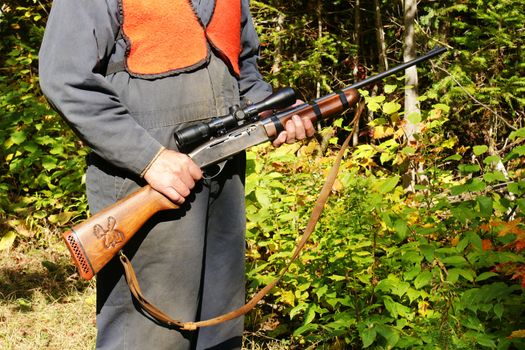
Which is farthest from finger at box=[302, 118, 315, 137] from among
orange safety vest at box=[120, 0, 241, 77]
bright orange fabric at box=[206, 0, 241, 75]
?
orange safety vest at box=[120, 0, 241, 77]

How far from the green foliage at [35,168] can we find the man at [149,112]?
3860 millimetres

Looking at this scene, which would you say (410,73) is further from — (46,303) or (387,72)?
(46,303)

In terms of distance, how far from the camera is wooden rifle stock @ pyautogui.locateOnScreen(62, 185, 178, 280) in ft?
7.42

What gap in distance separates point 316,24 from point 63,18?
19.7ft

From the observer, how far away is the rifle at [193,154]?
2.27 m

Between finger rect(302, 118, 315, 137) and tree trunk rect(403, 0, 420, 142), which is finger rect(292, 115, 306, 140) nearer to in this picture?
finger rect(302, 118, 315, 137)

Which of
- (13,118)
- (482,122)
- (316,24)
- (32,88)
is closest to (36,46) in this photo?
(32,88)

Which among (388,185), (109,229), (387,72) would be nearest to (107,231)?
(109,229)

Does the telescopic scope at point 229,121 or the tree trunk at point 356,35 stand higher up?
the telescopic scope at point 229,121

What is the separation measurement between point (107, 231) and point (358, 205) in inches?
71.0

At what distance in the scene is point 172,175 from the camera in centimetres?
230

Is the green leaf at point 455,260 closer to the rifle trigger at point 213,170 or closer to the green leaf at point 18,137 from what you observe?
the rifle trigger at point 213,170

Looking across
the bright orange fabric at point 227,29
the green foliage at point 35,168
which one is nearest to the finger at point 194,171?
the bright orange fabric at point 227,29

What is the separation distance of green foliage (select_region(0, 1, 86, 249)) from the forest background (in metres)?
0.02
